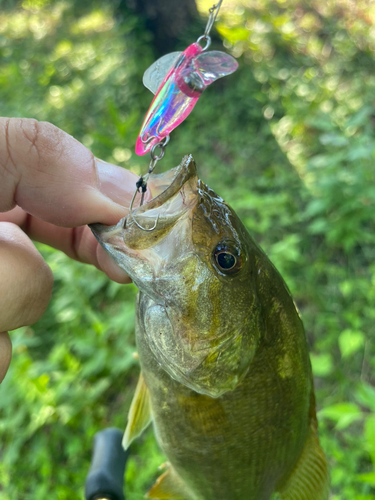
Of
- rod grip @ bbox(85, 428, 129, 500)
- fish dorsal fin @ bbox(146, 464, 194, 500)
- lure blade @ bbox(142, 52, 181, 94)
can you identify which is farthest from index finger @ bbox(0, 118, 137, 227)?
fish dorsal fin @ bbox(146, 464, 194, 500)

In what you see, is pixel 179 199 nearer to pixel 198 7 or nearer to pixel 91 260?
pixel 91 260

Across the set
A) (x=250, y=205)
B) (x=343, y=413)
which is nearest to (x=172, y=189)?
(x=343, y=413)

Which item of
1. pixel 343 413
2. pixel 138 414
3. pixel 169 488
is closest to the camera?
pixel 138 414

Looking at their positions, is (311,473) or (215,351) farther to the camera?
(311,473)

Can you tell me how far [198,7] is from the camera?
5.84 m

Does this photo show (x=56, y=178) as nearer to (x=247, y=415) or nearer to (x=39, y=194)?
(x=39, y=194)

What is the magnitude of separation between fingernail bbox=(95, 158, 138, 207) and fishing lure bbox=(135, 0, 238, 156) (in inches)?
6.4

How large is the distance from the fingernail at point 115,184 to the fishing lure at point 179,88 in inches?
6.4

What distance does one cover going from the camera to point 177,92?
0.93 meters

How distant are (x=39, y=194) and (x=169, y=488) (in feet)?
4.35

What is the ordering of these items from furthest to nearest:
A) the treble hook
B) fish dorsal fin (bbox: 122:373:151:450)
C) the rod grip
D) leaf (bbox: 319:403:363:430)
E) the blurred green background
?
the blurred green background < leaf (bbox: 319:403:363:430) < the rod grip < fish dorsal fin (bbox: 122:373:151:450) < the treble hook

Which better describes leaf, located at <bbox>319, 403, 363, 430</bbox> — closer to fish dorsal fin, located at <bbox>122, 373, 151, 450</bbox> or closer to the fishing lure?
fish dorsal fin, located at <bbox>122, 373, 151, 450</bbox>

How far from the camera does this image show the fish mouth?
0.92 meters

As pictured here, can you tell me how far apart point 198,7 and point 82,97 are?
7.73 ft
